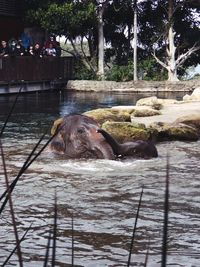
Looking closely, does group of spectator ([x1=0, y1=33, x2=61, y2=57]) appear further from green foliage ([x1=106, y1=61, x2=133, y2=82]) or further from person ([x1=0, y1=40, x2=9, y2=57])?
green foliage ([x1=106, y1=61, x2=133, y2=82])

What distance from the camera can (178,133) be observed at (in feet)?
43.7

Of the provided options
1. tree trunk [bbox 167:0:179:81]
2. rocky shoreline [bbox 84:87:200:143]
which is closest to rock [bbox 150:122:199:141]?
rocky shoreline [bbox 84:87:200:143]

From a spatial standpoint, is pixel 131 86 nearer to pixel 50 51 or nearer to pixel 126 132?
pixel 50 51

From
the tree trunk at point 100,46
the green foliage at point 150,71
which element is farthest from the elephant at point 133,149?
the green foliage at point 150,71

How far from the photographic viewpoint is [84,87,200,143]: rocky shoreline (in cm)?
1270

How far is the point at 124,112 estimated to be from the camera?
15.9m

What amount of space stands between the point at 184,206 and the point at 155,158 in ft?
11.9

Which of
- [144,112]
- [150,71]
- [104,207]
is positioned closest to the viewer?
[104,207]

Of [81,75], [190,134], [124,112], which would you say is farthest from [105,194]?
[81,75]

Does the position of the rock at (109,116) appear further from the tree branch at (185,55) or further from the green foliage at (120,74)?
the tree branch at (185,55)

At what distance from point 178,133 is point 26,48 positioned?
14865 mm

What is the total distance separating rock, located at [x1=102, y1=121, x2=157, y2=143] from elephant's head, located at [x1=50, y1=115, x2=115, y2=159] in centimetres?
128

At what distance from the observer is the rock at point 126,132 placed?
1250 centimetres

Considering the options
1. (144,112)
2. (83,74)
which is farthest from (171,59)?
(144,112)
